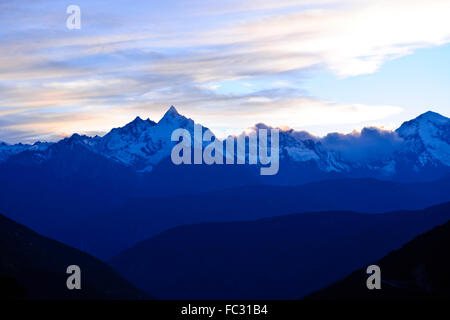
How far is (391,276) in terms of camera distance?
194 meters
